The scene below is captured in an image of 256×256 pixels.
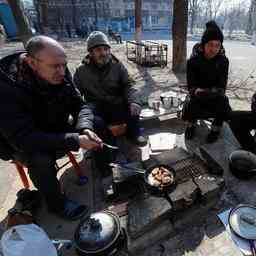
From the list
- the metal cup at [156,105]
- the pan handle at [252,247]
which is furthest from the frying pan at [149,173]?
the metal cup at [156,105]

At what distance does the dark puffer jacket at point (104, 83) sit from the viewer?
112 inches

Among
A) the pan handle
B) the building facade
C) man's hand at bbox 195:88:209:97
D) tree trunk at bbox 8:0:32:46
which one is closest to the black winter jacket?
man's hand at bbox 195:88:209:97

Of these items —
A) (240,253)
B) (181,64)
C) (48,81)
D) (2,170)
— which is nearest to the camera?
(240,253)

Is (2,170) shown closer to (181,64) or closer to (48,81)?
(48,81)

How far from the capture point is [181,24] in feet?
21.4

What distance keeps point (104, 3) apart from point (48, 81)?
36.9 meters

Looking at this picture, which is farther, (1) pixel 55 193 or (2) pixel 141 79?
(2) pixel 141 79

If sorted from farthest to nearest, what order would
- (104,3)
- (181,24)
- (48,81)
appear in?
(104,3)
(181,24)
(48,81)

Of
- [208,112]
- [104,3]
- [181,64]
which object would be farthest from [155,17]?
[208,112]

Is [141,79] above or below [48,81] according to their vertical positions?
below

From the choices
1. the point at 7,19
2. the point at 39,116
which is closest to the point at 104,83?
the point at 39,116

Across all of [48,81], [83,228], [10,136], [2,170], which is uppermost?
[48,81]

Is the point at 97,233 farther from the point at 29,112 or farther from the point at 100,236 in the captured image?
the point at 29,112

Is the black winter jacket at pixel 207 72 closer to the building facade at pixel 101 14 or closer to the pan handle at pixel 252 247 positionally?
the pan handle at pixel 252 247
